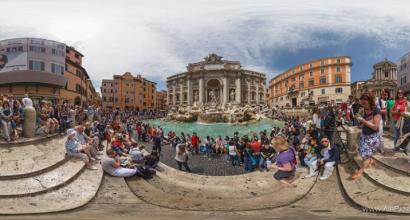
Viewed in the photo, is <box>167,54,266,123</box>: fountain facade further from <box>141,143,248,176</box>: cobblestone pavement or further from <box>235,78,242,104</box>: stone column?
<box>141,143,248,176</box>: cobblestone pavement

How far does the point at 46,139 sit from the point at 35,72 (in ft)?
81.0

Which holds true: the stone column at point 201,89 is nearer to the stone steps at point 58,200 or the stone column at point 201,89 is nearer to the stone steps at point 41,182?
the stone steps at point 41,182

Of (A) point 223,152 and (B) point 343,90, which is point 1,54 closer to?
(A) point 223,152

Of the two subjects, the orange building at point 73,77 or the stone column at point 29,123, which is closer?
the stone column at point 29,123

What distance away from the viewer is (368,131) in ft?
22.9

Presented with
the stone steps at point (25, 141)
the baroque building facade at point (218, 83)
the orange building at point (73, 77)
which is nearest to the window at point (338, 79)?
the baroque building facade at point (218, 83)

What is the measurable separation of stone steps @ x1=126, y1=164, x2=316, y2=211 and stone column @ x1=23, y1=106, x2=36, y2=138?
20.6 ft

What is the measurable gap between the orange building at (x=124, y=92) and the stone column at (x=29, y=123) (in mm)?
72908

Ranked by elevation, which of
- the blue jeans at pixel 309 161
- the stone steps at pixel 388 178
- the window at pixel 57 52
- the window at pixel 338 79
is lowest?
the stone steps at pixel 388 178

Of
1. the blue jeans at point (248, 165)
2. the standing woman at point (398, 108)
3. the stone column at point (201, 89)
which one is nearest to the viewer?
the standing woman at point (398, 108)

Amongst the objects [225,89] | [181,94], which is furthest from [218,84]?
[181,94]

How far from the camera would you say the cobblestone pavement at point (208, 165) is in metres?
11.5

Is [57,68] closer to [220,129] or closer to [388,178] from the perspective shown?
[220,129]

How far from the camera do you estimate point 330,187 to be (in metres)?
6.93
